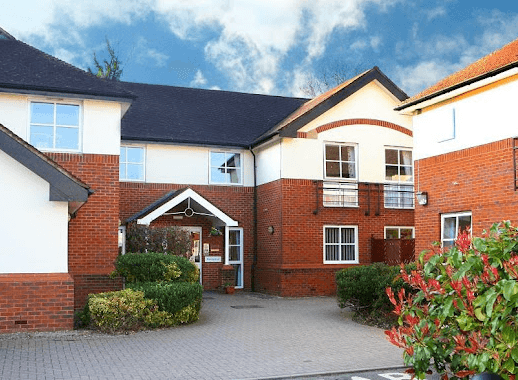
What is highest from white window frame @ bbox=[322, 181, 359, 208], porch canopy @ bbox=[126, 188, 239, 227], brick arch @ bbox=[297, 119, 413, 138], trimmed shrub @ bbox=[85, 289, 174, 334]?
brick arch @ bbox=[297, 119, 413, 138]

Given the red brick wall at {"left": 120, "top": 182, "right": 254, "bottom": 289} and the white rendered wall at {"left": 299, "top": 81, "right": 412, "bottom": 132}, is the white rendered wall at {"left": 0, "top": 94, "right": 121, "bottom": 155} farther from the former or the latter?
the white rendered wall at {"left": 299, "top": 81, "right": 412, "bottom": 132}

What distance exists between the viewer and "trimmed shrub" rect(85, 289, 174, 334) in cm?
1219

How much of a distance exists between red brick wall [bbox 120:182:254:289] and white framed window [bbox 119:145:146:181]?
0.99ft

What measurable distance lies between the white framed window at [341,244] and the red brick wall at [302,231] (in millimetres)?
199

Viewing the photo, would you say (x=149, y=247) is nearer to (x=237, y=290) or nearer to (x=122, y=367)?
(x=237, y=290)

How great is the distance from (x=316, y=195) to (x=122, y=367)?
13405mm

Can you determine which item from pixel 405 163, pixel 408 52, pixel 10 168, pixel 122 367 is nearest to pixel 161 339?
pixel 122 367

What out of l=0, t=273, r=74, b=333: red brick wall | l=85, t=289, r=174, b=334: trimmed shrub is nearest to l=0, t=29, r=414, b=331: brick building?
l=85, t=289, r=174, b=334: trimmed shrub

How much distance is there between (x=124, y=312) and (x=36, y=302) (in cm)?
170

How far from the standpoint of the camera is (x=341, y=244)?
21.9 metres

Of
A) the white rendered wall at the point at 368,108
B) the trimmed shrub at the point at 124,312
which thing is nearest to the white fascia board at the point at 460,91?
the white rendered wall at the point at 368,108

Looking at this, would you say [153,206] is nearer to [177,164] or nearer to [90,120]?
[177,164]

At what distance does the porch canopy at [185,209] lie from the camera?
771 inches

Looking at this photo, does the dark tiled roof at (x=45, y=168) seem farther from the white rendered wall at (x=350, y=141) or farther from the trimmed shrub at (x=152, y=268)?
the white rendered wall at (x=350, y=141)
